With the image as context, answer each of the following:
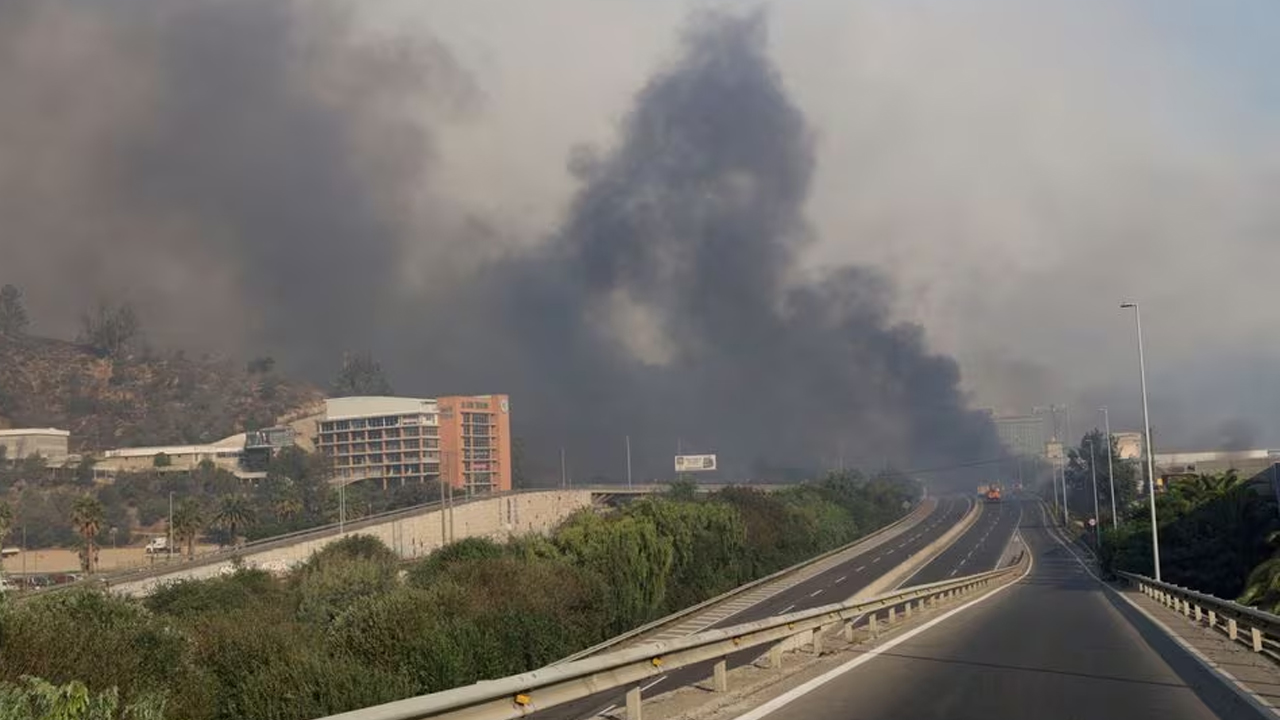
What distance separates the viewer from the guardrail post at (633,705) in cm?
1204

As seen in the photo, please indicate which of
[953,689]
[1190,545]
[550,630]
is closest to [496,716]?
[953,689]

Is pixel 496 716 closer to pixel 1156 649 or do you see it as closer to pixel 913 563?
pixel 1156 649

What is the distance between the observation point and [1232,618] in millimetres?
25484

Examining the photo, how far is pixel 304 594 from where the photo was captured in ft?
191

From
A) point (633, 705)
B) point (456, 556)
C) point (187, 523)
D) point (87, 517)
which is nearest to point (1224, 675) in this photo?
point (633, 705)

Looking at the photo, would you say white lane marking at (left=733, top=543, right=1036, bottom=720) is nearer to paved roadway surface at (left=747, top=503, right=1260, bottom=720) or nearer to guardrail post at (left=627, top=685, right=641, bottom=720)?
paved roadway surface at (left=747, top=503, right=1260, bottom=720)

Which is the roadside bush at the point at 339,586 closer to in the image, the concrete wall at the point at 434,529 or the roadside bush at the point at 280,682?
the roadside bush at the point at 280,682

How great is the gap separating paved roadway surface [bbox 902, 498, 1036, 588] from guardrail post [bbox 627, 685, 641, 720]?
235 feet

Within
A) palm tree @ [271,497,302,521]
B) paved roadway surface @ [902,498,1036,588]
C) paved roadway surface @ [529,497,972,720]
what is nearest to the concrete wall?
paved roadway surface @ [529,497,972,720]

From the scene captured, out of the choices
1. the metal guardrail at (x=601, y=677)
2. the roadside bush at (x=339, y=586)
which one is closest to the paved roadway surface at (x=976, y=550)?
the roadside bush at (x=339, y=586)

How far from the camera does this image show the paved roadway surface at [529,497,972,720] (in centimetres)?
2204

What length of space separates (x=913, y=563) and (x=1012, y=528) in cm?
5470

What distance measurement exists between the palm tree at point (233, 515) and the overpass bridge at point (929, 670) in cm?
12057

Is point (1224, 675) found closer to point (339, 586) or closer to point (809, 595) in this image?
point (339, 586)
